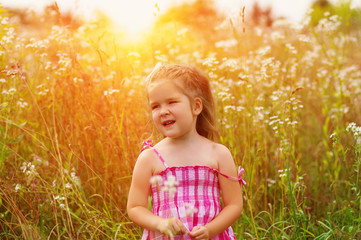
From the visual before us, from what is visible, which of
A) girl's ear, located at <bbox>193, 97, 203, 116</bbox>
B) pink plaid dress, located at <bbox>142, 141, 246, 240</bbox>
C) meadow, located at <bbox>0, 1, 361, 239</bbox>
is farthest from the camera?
meadow, located at <bbox>0, 1, 361, 239</bbox>

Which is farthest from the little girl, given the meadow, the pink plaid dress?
the meadow

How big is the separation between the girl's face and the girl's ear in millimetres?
72

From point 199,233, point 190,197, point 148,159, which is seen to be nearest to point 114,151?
point 148,159

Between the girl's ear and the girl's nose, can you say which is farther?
the girl's ear

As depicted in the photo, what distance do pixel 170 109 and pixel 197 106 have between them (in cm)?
20

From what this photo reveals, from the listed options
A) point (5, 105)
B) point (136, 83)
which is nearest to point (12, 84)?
point (5, 105)

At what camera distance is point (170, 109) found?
2.04 metres

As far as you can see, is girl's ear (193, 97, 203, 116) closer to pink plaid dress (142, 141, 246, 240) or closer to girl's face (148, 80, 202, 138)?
girl's face (148, 80, 202, 138)

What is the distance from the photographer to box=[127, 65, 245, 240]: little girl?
2043mm

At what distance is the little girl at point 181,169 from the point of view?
2043 mm

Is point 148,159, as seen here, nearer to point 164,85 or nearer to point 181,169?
point 181,169

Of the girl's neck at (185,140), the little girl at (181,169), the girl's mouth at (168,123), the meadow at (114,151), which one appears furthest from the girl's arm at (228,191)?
the meadow at (114,151)

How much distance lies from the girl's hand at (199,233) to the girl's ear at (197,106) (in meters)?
0.57

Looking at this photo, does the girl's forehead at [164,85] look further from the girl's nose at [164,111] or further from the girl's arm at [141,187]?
the girl's arm at [141,187]
